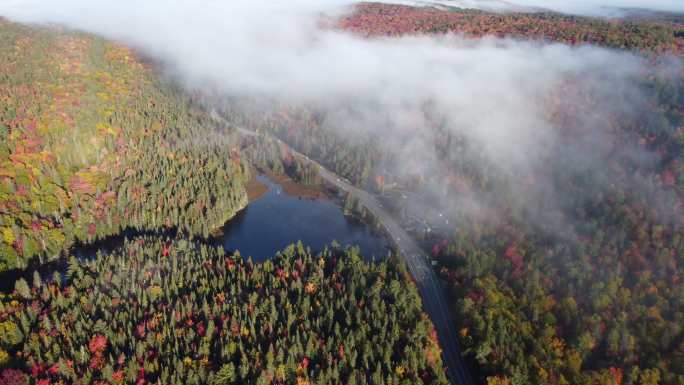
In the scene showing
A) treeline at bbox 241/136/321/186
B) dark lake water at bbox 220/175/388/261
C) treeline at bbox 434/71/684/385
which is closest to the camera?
treeline at bbox 434/71/684/385

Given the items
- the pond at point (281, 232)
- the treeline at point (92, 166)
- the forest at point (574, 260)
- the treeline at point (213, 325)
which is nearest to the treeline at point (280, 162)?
the treeline at point (92, 166)

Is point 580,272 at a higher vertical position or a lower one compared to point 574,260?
higher

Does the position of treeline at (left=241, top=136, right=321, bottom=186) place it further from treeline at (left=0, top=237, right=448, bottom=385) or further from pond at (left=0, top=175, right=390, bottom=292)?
treeline at (left=0, top=237, right=448, bottom=385)

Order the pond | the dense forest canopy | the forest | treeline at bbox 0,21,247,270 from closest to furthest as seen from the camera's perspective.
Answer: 1. the dense forest canopy
2. the forest
3. treeline at bbox 0,21,247,270
4. the pond

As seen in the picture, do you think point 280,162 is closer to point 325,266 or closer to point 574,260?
point 325,266

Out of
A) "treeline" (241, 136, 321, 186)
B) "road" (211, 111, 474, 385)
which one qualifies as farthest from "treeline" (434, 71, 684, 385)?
"treeline" (241, 136, 321, 186)

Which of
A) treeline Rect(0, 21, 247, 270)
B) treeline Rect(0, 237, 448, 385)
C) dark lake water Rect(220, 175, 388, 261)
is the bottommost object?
dark lake water Rect(220, 175, 388, 261)

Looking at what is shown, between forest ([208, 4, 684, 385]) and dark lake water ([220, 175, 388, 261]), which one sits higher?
forest ([208, 4, 684, 385])

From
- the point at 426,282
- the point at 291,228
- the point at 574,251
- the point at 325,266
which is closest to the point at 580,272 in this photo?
the point at 574,251

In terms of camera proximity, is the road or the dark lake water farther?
the dark lake water
